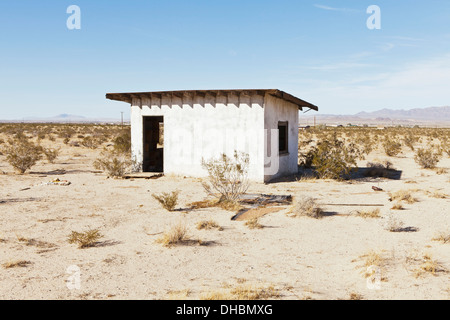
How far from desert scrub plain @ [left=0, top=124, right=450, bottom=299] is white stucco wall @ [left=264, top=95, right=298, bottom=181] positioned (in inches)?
70.4

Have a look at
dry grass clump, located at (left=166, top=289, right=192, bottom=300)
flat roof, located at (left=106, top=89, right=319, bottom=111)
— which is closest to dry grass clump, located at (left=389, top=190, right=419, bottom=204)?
flat roof, located at (left=106, top=89, right=319, bottom=111)

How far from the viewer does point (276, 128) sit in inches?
600

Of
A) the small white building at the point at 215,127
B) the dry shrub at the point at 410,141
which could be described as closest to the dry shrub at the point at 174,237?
the small white building at the point at 215,127

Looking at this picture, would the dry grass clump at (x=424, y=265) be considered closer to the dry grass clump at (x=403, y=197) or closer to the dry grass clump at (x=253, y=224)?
the dry grass clump at (x=253, y=224)

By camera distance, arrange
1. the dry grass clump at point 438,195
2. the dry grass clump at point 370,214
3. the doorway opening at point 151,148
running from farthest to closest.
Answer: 1. the doorway opening at point 151,148
2. the dry grass clump at point 438,195
3. the dry grass clump at point 370,214

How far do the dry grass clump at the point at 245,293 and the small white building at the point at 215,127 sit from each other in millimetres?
9091

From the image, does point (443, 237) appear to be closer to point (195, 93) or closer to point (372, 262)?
point (372, 262)

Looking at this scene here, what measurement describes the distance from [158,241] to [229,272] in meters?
2.05

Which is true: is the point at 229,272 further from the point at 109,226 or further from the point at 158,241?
the point at 109,226

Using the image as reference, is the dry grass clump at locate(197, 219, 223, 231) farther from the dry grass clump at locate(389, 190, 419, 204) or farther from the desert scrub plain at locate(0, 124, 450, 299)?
the dry grass clump at locate(389, 190, 419, 204)

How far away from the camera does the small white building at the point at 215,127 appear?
14.2 m

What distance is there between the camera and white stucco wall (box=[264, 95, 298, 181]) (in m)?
14.5

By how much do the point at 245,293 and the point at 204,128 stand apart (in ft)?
34.8
